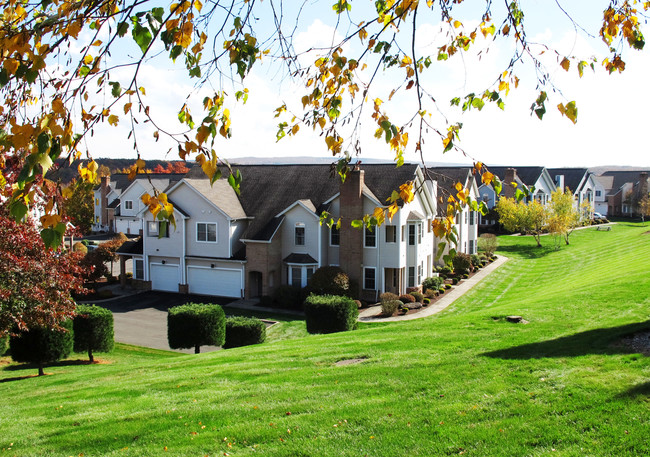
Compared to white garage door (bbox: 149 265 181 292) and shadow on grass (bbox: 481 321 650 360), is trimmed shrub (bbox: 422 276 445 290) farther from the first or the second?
shadow on grass (bbox: 481 321 650 360)

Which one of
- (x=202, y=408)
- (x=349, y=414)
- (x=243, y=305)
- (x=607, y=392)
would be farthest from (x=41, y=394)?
(x=243, y=305)

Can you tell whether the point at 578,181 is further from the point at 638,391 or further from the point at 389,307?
the point at 638,391

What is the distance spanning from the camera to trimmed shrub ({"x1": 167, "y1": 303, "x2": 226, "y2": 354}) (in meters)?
22.4

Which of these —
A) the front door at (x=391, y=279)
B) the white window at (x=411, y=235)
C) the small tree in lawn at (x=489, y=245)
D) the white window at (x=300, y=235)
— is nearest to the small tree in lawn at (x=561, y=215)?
the small tree in lawn at (x=489, y=245)

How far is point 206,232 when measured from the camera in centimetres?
3809

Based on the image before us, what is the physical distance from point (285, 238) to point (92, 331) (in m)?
17.2

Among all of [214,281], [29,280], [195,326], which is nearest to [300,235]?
[214,281]

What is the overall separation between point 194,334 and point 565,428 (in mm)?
17134

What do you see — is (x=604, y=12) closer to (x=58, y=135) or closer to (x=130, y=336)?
(x=58, y=135)

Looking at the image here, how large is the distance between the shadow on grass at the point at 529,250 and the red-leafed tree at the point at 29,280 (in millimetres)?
48891

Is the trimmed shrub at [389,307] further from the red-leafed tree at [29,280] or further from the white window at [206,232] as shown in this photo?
the red-leafed tree at [29,280]

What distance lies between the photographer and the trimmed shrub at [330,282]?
109 ft

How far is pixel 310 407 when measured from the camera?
9797mm

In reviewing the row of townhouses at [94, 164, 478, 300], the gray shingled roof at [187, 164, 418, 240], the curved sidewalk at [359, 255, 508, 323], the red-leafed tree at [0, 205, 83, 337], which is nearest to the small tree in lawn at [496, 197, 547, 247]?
the curved sidewalk at [359, 255, 508, 323]
